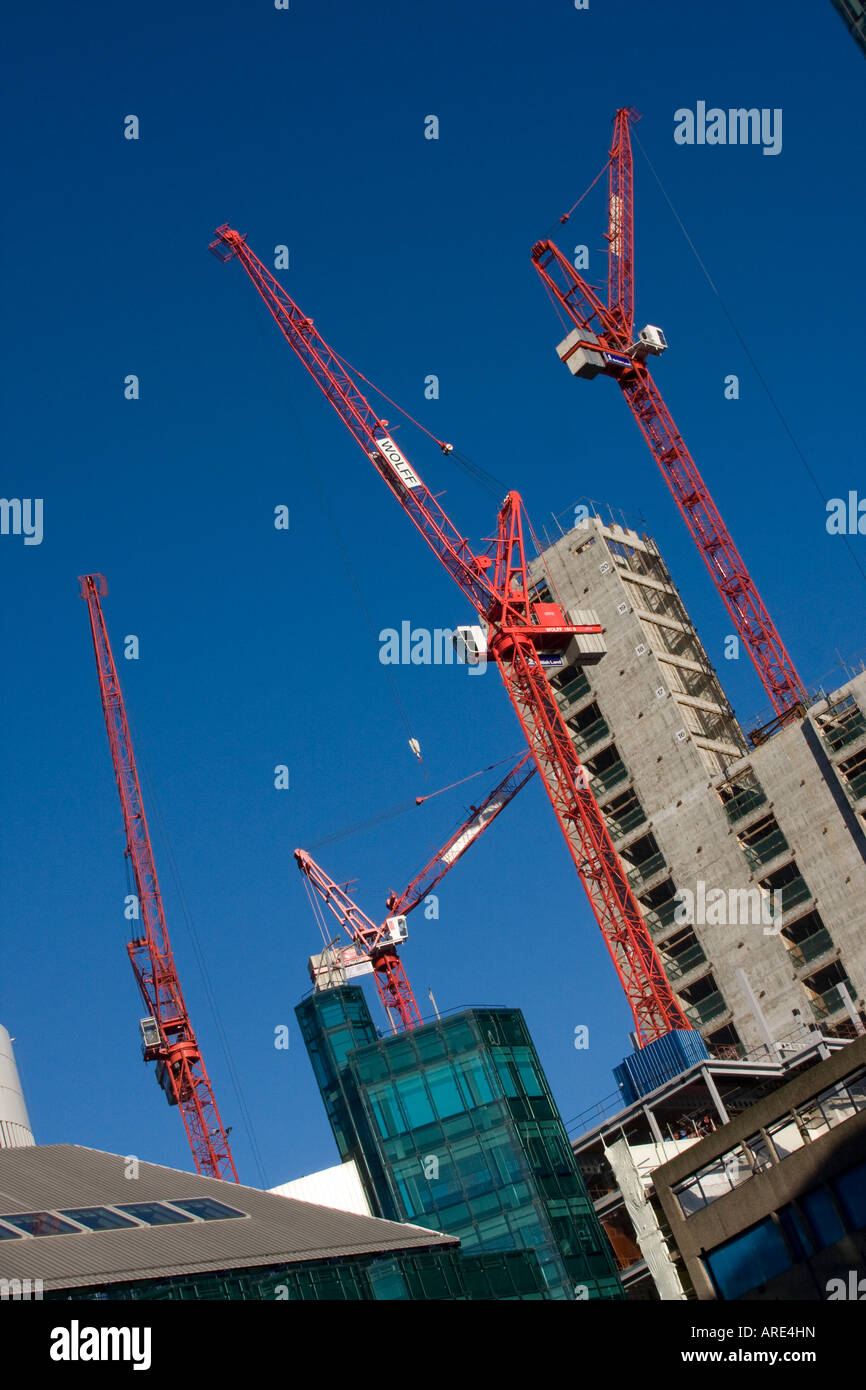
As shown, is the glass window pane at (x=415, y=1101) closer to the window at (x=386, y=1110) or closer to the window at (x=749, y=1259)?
the window at (x=386, y=1110)

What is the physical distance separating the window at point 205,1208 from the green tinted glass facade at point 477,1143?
18.9 metres

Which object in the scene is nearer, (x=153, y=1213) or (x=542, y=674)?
(x=153, y=1213)

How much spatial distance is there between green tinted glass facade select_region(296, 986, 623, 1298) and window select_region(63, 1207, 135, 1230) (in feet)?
76.2

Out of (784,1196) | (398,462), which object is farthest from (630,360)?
(784,1196)

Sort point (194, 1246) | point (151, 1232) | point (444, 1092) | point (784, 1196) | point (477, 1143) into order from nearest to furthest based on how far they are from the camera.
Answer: point (194, 1246) < point (151, 1232) < point (784, 1196) < point (477, 1143) < point (444, 1092)

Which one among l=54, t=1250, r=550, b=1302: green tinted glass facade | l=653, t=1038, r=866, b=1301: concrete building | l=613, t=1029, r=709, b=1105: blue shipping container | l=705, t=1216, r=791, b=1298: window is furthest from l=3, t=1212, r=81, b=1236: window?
l=613, t=1029, r=709, b=1105: blue shipping container

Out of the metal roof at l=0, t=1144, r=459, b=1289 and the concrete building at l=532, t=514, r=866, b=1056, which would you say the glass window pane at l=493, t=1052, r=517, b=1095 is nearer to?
the metal roof at l=0, t=1144, r=459, b=1289

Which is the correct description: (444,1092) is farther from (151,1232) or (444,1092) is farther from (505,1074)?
(151,1232)

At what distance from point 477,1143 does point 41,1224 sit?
29926 mm

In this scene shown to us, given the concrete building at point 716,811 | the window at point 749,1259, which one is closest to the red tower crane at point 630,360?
the concrete building at point 716,811

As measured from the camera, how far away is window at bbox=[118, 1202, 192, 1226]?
37.3 metres

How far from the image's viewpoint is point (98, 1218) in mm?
36625

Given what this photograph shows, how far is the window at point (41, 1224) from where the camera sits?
33.9m
